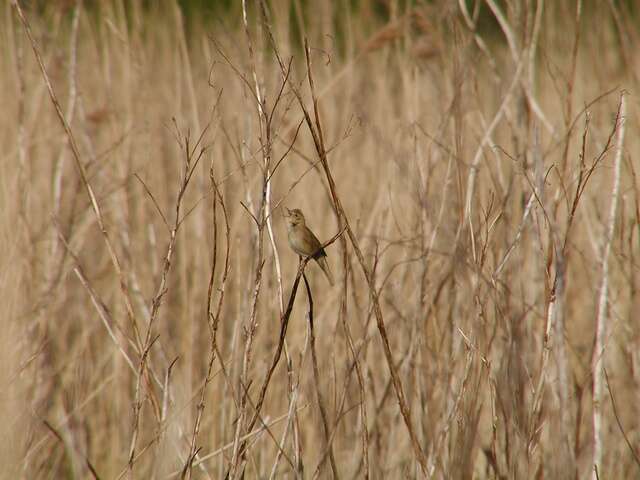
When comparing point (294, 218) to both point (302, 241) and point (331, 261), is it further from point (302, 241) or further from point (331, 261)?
point (331, 261)

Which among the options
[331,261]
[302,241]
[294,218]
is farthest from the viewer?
[331,261]

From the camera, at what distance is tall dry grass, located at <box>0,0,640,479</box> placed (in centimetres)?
121

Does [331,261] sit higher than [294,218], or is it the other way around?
[294,218]

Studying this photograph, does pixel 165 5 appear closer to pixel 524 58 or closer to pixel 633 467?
pixel 524 58

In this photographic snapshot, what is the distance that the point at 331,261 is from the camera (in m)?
2.15

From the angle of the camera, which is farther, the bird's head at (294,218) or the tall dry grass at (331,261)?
the bird's head at (294,218)

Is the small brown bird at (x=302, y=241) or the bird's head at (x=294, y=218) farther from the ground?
the bird's head at (x=294, y=218)

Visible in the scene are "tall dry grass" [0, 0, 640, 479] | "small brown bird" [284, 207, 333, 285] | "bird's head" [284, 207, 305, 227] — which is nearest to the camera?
"tall dry grass" [0, 0, 640, 479]

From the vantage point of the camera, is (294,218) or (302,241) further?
(294,218)

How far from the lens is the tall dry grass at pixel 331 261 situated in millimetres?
1213

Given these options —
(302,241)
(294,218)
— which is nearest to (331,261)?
(294,218)

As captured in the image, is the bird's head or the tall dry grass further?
the bird's head

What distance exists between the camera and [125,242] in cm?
194

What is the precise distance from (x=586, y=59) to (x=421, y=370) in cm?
154
